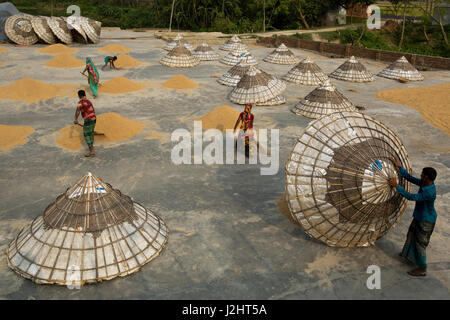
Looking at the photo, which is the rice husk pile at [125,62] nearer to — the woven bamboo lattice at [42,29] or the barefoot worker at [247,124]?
the woven bamboo lattice at [42,29]

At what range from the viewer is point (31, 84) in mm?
12023

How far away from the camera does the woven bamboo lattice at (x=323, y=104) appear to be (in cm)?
1089

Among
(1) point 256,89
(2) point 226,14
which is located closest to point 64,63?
(1) point 256,89

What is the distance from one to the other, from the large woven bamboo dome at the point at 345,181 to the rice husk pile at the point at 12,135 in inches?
279

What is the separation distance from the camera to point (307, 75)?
15008mm

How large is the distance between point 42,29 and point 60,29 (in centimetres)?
104

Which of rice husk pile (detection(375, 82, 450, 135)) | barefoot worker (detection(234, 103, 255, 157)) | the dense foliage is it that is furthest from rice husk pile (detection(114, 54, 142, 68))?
the dense foliage

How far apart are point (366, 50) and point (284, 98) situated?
40.1ft

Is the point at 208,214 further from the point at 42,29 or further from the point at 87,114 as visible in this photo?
the point at 42,29

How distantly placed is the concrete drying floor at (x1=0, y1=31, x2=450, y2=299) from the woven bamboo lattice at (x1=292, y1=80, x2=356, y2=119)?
471 millimetres

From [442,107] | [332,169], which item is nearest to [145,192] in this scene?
[332,169]

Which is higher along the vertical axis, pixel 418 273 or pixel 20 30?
pixel 20 30
